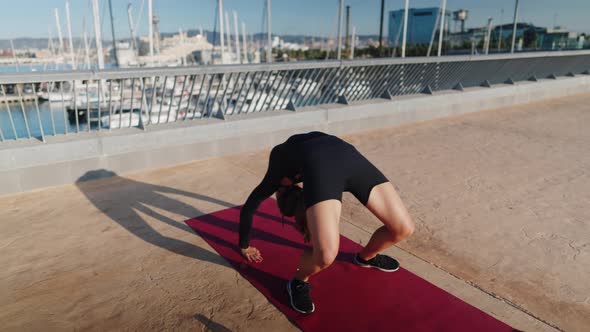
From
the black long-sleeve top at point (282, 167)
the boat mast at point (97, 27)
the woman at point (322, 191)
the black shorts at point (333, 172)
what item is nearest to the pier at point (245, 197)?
the woman at point (322, 191)

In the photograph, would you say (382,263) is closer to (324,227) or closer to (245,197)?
(324,227)

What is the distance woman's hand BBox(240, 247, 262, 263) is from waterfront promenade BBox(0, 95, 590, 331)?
185mm

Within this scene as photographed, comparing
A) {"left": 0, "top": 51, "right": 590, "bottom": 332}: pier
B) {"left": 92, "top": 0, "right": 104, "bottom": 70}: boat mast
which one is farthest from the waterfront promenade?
{"left": 92, "top": 0, "right": 104, "bottom": 70}: boat mast

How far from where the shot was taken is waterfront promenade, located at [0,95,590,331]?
2604 millimetres

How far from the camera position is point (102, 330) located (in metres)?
2.42

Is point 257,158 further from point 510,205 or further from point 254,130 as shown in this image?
point 510,205

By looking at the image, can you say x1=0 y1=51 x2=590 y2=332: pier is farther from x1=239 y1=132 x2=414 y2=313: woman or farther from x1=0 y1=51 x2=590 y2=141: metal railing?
x1=239 y1=132 x2=414 y2=313: woman

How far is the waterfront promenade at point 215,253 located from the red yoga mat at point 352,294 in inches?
4.3

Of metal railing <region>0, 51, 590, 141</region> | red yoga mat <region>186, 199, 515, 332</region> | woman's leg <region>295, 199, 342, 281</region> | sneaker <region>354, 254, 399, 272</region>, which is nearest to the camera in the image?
woman's leg <region>295, 199, 342, 281</region>

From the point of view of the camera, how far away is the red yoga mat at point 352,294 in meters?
2.48

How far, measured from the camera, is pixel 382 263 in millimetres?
3102

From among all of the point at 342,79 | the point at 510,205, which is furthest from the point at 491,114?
the point at 510,205

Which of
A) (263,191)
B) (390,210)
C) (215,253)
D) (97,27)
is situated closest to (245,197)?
(215,253)

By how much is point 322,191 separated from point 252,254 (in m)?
1.13
